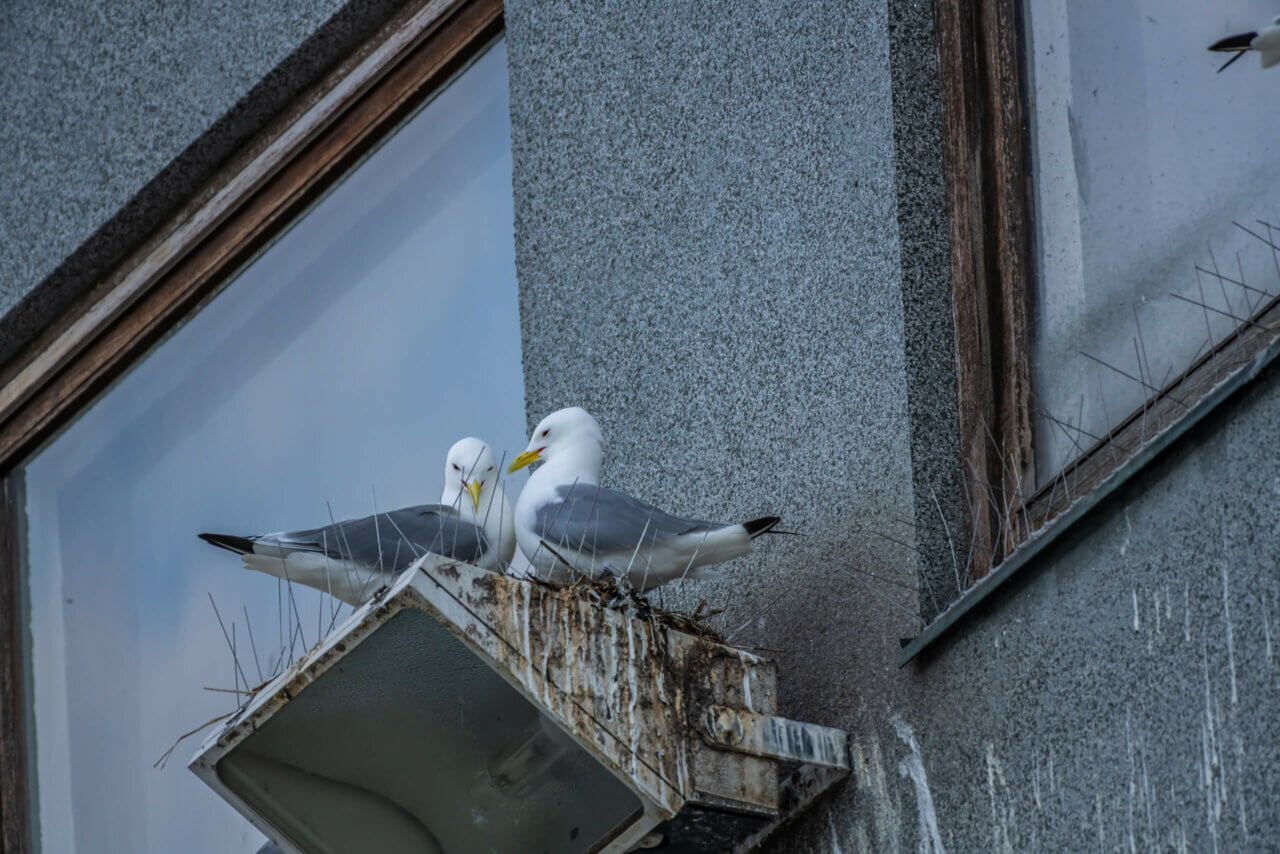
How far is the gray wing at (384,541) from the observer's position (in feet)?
14.2

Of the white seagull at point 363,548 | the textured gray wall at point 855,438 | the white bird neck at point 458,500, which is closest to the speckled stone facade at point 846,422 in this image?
the textured gray wall at point 855,438

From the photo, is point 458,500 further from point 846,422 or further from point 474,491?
point 846,422

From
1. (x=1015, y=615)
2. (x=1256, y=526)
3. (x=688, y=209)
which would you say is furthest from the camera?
(x=688, y=209)

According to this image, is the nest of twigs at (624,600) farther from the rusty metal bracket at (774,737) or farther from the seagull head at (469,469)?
the seagull head at (469,469)

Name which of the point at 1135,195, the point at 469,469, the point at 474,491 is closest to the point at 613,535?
the point at 474,491

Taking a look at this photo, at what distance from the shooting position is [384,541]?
4355 millimetres

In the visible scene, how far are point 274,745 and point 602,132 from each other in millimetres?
1982

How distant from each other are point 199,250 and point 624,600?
306 centimetres

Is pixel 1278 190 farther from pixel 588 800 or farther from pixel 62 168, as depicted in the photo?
pixel 62 168

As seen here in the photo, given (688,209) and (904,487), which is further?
(688,209)

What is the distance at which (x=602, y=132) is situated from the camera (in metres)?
5.27

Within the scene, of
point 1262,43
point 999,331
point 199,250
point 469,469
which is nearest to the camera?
point 1262,43

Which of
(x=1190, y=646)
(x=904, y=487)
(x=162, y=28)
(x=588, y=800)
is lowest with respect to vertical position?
(x=588, y=800)

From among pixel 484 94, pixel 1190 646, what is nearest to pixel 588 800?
pixel 1190 646
